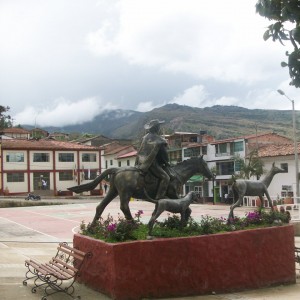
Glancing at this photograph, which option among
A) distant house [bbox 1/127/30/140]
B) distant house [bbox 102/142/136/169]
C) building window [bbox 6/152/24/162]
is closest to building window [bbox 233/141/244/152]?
distant house [bbox 102/142/136/169]

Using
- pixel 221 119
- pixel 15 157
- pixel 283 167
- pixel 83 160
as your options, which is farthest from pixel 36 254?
pixel 221 119

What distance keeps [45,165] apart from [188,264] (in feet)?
186

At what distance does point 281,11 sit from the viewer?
13.5ft

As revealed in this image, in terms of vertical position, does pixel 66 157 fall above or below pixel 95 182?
above

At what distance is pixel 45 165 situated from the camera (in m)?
63.7

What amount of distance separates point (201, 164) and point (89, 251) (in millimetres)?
3153

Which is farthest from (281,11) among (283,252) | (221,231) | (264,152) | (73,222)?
(264,152)

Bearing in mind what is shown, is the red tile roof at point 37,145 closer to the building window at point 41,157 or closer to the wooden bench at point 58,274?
the building window at point 41,157

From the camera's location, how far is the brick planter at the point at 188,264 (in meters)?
8.23

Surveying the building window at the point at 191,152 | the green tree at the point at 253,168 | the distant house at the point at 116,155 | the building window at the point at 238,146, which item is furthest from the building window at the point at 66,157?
the green tree at the point at 253,168

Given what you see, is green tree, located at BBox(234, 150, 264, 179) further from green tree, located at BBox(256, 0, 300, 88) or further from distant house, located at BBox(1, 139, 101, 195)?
green tree, located at BBox(256, 0, 300, 88)

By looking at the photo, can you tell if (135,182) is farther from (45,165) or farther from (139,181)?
(45,165)

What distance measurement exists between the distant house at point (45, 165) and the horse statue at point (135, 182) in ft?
175

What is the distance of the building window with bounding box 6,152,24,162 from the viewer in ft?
202
